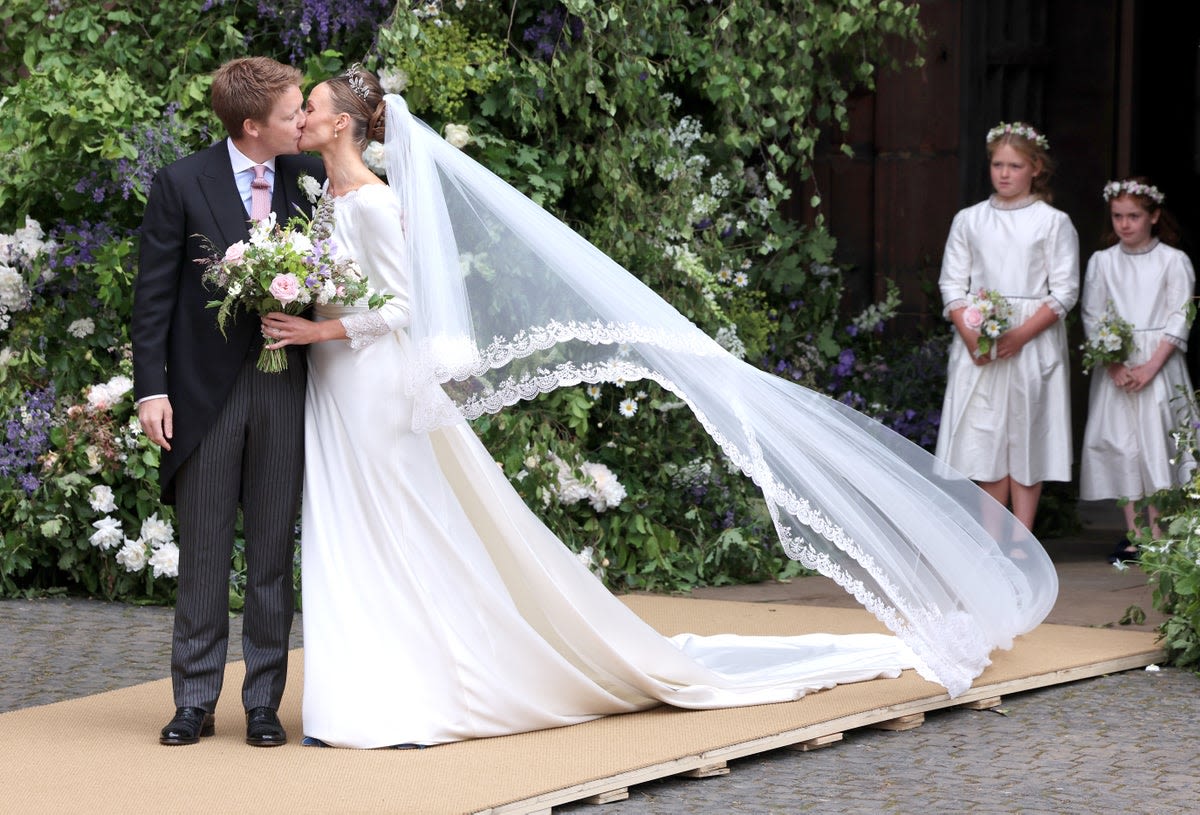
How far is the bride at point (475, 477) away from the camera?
4.93 metres

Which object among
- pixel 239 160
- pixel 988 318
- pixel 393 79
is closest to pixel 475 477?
pixel 239 160

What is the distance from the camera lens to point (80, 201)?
8.12m

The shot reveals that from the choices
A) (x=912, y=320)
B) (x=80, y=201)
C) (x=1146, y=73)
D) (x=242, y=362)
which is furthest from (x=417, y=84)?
(x=1146, y=73)

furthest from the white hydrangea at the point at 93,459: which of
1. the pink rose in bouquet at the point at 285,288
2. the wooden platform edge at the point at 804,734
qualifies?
the wooden platform edge at the point at 804,734

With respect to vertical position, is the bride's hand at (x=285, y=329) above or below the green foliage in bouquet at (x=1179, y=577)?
above

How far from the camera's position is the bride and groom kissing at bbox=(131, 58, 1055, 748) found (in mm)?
4914

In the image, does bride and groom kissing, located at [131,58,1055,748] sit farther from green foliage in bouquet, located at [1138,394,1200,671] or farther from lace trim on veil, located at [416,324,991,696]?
green foliage in bouquet, located at [1138,394,1200,671]

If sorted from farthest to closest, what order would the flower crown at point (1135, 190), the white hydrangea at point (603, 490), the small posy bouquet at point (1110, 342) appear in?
the flower crown at point (1135, 190) → the small posy bouquet at point (1110, 342) → the white hydrangea at point (603, 490)

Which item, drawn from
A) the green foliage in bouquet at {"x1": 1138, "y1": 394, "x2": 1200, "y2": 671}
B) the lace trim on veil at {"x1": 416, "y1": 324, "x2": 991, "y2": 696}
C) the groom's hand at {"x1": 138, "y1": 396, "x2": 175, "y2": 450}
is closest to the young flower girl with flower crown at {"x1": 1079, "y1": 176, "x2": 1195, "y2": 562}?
the green foliage in bouquet at {"x1": 1138, "y1": 394, "x2": 1200, "y2": 671}

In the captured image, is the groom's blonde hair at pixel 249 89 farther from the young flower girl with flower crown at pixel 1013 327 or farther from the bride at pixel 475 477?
the young flower girl with flower crown at pixel 1013 327

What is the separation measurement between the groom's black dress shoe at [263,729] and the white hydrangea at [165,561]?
2571mm

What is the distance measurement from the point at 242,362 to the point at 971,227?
14.1ft

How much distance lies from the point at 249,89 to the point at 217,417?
35.7 inches

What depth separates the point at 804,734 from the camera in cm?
510
